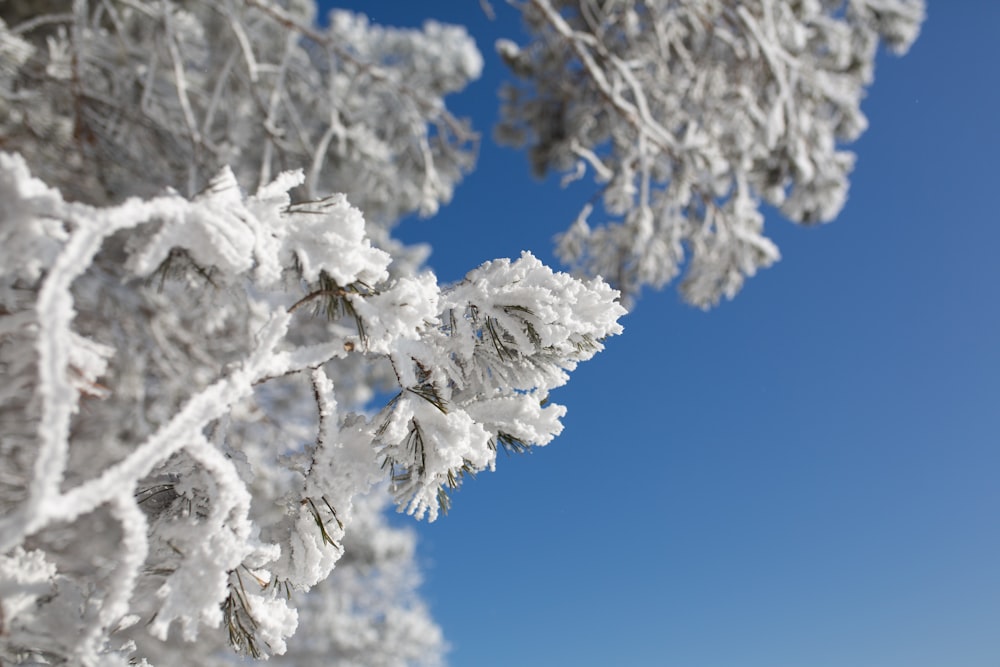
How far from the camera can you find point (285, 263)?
1.26 metres

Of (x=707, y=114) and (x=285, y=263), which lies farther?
(x=707, y=114)

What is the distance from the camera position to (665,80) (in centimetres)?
717

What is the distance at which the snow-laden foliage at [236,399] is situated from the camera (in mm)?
985

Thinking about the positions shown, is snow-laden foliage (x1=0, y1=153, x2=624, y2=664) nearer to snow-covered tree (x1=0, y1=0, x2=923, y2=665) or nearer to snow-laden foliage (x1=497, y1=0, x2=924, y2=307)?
snow-covered tree (x1=0, y1=0, x2=923, y2=665)

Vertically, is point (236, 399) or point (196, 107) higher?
point (196, 107)

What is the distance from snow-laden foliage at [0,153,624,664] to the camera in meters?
0.99

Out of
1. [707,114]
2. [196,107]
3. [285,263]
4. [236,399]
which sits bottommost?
[236,399]

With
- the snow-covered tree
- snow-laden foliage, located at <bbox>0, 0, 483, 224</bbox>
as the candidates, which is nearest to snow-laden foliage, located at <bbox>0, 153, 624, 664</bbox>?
the snow-covered tree

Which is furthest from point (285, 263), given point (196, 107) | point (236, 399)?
point (196, 107)

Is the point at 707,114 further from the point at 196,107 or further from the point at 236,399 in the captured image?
the point at 236,399

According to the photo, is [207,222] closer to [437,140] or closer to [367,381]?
[437,140]

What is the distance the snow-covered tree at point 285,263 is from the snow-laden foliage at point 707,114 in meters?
0.03

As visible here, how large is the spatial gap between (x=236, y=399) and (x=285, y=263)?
0.28 m

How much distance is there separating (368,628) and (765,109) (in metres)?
12.5
